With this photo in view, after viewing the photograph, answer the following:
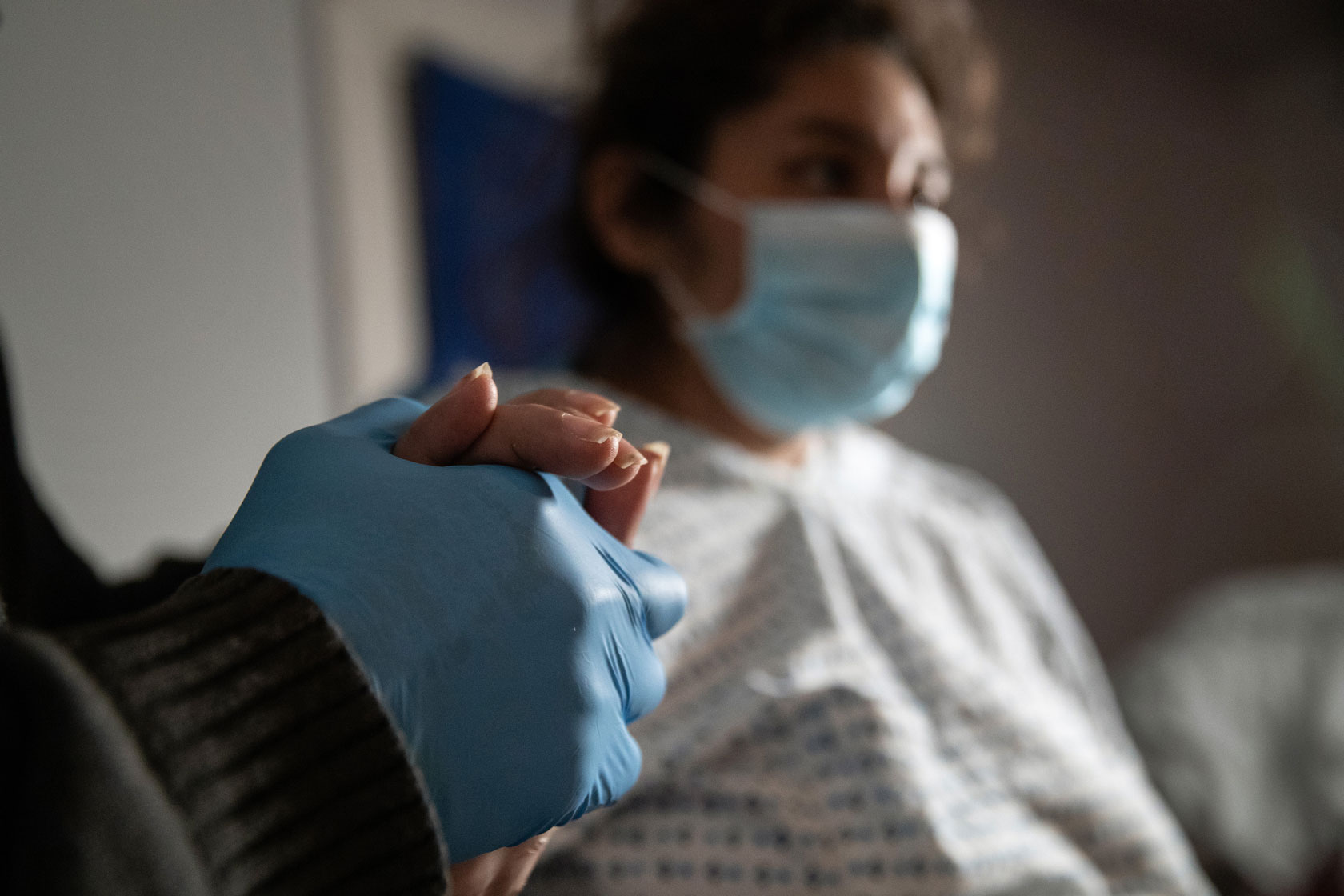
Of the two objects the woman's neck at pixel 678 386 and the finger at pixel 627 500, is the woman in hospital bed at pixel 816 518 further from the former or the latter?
the finger at pixel 627 500

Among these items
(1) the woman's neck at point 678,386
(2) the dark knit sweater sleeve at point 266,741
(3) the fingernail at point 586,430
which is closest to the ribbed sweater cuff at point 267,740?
(2) the dark knit sweater sleeve at point 266,741

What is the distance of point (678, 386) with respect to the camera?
889 millimetres

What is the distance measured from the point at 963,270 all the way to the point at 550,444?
160 centimetres

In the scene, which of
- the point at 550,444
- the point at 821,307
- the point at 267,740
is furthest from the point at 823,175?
the point at 267,740

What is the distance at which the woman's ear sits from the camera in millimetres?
894

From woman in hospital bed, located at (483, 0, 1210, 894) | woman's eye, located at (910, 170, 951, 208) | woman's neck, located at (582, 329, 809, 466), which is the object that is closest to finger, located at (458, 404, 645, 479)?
woman in hospital bed, located at (483, 0, 1210, 894)

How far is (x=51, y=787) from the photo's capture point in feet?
0.62

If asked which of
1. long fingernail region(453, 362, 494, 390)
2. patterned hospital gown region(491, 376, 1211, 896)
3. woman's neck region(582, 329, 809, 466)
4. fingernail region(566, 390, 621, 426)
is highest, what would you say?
long fingernail region(453, 362, 494, 390)

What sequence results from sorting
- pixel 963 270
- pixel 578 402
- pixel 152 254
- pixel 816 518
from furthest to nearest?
pixel 963 270
pixel 152 254
pixel 816 518
pixel 578 402

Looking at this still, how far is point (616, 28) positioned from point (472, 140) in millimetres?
513

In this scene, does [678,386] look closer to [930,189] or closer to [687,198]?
[687,198]

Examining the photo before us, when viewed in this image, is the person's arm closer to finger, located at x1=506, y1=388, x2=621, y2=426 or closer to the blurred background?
finger, located at x1=506, y1=388, x2=621, y2=426

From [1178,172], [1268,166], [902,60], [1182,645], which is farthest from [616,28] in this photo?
[1268,166]

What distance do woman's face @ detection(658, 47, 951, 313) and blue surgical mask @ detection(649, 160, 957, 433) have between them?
0.05ft
